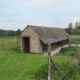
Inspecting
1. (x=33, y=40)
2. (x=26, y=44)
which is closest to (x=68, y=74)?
(x=33, y=40)

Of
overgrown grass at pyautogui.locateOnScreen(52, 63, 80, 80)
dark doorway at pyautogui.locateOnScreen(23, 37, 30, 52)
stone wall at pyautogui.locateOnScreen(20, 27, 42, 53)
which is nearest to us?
overgrown grass at pyautogui.locateOnScreen(52, 63, 80, 80)

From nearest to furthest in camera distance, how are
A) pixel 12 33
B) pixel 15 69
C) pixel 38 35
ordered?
pixel 15 69 → pixel 38 35 → pixel 12 33

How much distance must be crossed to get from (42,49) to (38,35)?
2140mm

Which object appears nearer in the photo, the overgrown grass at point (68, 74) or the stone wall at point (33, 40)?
the overgrown grass at point (68, 74)

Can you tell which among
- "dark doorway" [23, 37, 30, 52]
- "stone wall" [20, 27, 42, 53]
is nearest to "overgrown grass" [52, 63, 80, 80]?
"stone wall" [20, 27, 42, 53]

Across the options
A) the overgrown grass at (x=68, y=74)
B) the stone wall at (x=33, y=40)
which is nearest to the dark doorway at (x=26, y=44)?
the stone wall at (x=33, y=40)

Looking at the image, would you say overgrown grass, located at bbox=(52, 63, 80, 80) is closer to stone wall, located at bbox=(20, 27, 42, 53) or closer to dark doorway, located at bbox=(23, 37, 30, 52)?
stone wall, located at bbox=(20, 27, 42, 53)

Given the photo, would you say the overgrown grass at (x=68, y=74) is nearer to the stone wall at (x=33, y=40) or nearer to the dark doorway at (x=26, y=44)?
the stone wall at (x=33, y=40)

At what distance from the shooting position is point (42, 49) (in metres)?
25.3

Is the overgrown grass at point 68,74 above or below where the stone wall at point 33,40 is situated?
below

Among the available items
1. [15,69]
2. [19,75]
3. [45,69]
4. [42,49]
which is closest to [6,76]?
[19,75]

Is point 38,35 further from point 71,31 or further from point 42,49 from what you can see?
point 71,31

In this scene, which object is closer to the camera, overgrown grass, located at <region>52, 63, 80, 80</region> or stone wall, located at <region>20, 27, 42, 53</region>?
overgrown grass, located at <region>52, 63, 80, 80</region>

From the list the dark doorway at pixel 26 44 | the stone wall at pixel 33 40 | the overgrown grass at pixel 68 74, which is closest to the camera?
the overgrown grass at pixel 68 74
